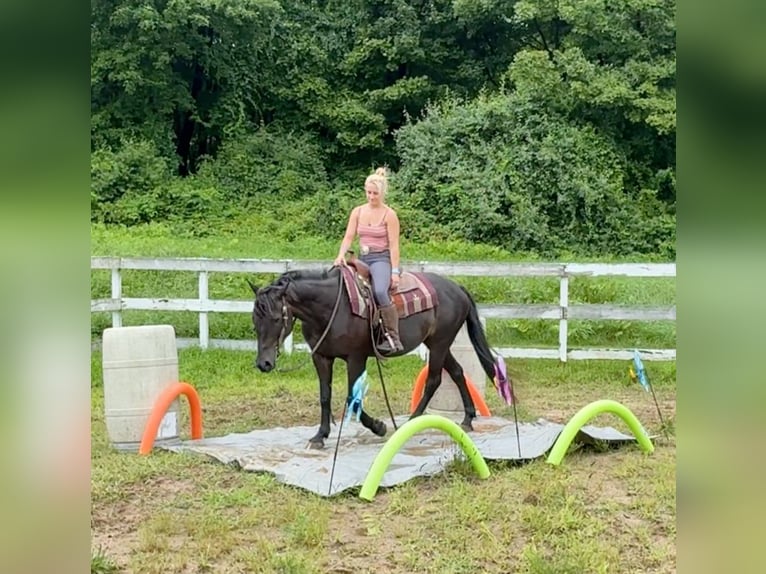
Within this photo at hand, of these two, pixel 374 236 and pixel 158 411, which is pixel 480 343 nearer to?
pixel 374 236

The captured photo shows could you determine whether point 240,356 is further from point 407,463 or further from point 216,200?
point 216,200

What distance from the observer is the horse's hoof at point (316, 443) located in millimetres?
4828

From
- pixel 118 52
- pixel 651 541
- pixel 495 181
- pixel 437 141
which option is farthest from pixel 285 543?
pixel 118 52

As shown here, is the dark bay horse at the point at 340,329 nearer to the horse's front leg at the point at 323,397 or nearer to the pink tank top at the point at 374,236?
the horse's front leg at the point at 323,397

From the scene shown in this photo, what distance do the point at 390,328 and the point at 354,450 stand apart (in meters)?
0.80

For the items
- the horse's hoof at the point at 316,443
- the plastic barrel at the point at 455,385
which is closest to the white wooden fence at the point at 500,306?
the plastic barrel at the point at 455,385

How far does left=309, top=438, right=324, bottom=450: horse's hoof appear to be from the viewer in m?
4.83

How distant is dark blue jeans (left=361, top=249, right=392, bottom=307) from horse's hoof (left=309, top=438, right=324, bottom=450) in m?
0.93

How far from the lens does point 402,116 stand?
1477 cm

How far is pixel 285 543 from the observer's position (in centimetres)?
334

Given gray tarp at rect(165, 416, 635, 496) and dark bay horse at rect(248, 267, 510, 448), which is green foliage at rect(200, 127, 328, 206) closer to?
dark bay horse at rect(248, 267, 510, 448)

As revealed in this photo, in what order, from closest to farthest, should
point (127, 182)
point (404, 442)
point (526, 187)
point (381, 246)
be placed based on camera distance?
1. point (404, 442)
2. point (381, 246)
3. point (526, 187)
4. point (127, 182)

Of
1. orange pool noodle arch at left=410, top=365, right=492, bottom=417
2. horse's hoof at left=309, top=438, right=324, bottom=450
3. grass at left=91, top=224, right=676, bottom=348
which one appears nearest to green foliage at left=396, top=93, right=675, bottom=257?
grass at left=91, top=224, right=676, bottom=348

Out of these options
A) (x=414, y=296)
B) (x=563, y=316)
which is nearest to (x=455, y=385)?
(x=414, y=296)
